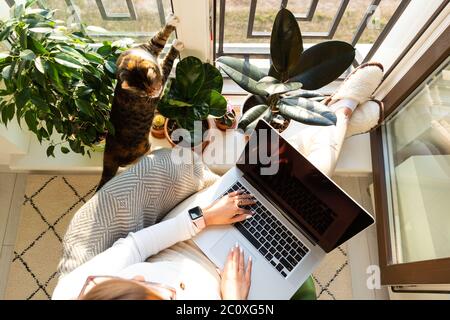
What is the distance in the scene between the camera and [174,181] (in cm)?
111

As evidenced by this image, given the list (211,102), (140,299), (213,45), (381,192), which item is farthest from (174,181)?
(381,192)

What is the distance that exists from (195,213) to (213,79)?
0.39 metres

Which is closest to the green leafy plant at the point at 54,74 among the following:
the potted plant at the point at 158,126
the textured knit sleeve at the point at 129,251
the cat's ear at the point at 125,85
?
the cat's ear at the point at 125,85

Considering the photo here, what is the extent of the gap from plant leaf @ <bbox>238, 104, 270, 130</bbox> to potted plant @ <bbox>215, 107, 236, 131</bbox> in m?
0.35

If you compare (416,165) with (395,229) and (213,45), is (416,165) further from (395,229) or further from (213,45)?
(213,45)

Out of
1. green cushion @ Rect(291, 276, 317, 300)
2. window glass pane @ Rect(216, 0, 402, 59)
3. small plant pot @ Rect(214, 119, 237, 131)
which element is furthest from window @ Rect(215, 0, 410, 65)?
green cushion @ Rect(291, 276, 317, 300)

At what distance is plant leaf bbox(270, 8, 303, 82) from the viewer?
973 mm

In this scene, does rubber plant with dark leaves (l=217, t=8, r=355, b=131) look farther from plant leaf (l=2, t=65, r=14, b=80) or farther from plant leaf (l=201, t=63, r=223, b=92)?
plant leaf (l=2, t=65, r=14, b=80)

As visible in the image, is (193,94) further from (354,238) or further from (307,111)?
(354,238)

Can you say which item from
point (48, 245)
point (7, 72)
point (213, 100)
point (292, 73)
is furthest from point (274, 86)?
point (48, 245)

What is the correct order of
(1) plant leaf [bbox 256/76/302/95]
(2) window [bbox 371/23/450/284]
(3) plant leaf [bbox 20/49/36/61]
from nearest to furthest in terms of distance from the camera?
(3) plant leaf [bbox 20/49/36/61] → (1) plant leaf [bbox 256/76/302/95] → (2) window [bbox 371/23/450/284]

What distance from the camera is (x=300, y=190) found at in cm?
106

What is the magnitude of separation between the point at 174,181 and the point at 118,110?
0.83 feet

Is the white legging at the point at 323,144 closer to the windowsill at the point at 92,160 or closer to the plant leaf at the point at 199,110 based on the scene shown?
the windowsill at the point at 92,160
